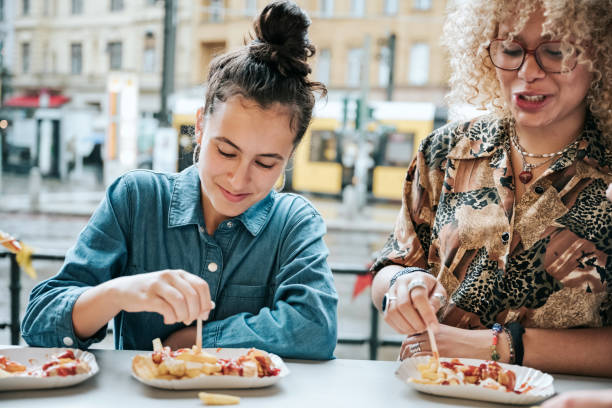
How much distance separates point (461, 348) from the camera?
64.6 inches

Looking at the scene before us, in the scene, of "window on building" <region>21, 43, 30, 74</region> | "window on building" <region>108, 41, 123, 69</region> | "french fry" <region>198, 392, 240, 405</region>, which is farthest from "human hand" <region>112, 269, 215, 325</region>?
"window on building" <region>21, 43, 30, 74</region>

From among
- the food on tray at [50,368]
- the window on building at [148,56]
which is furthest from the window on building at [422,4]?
the food on tray at [50,368]

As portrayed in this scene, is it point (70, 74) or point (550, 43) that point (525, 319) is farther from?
point (70, 74)

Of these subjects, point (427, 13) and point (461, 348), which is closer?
point (461, 348)

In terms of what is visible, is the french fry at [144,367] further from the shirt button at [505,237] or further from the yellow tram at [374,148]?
the yellow tram at [374,148]

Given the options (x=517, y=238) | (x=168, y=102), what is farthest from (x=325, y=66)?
(x=517, y=238)

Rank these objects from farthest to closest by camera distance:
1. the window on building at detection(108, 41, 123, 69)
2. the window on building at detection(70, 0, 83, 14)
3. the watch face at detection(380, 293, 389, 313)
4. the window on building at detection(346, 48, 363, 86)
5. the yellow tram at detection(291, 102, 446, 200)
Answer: the window on building at detection(108, 41, 123, 69) → the window on building at detection(70, 0, 83, 14) → the window on building at detection(346, 48, 363, 86) → the yellow tram at detection(291, 102, 446, 200) → the watch face at detection(380, 293, 389, 313)

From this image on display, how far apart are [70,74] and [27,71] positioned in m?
2.02

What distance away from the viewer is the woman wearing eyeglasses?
1.62m

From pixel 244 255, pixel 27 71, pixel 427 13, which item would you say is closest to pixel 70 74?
pixel 27 71

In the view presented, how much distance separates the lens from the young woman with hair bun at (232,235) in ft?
5.36

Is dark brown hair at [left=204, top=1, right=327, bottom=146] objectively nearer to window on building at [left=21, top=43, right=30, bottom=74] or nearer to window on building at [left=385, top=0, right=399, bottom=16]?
window on building at [left=385, top=0, right=399, bottom=16]

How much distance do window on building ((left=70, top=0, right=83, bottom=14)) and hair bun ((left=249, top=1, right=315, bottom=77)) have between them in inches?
1108

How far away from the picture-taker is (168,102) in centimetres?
1300
